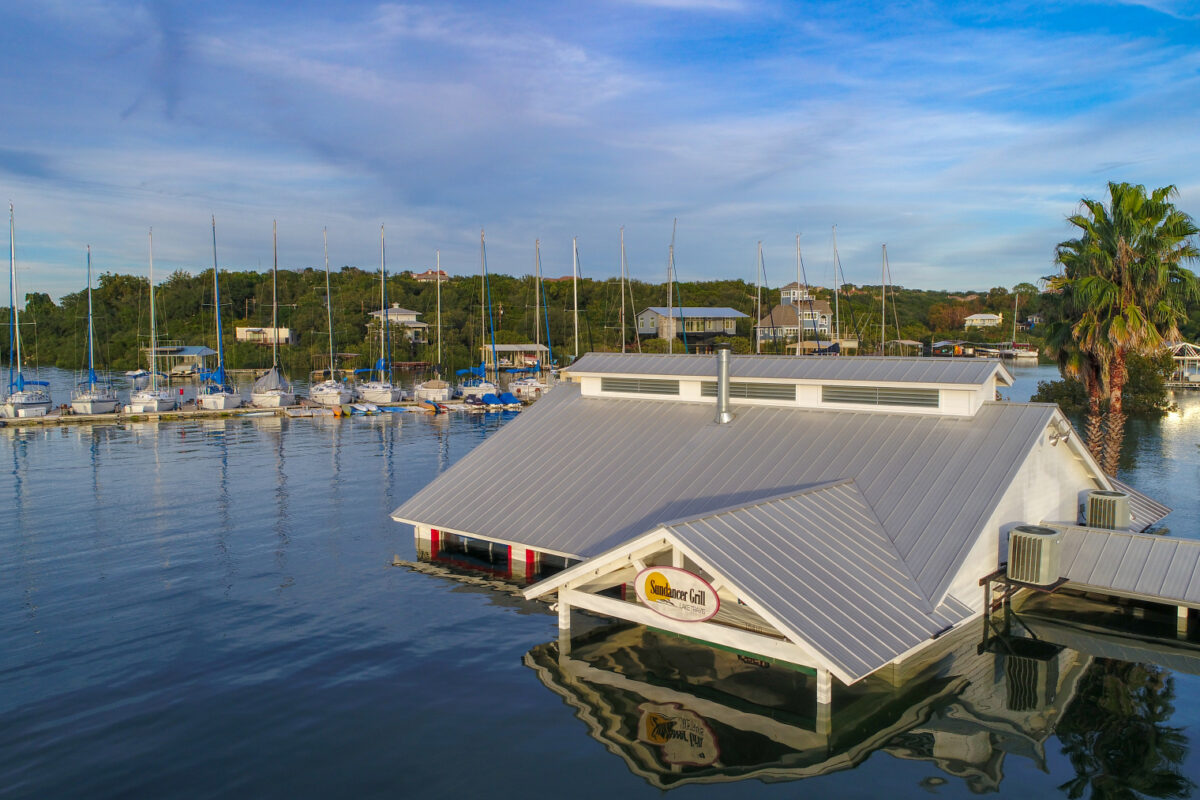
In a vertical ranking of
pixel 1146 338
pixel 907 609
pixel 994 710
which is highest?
pixel 1146 338

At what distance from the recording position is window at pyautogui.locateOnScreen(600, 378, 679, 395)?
26.0 meters

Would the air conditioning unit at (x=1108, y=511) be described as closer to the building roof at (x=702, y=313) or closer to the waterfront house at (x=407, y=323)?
the building roof at (x=702, y=313)

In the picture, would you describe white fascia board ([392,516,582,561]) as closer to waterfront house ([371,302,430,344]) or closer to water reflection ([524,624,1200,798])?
water reflection ([524,624,1200,798])

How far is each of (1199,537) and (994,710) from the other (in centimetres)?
1491

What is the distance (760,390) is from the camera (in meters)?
23.9

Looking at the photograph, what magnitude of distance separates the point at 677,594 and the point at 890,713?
4.37m

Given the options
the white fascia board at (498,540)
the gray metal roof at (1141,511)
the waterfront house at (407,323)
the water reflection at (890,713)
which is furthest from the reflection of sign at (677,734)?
the waterfront house at (407,323)

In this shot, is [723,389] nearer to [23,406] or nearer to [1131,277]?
[1131,277]

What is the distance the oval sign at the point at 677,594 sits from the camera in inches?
559

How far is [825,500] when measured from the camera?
58.1 feet

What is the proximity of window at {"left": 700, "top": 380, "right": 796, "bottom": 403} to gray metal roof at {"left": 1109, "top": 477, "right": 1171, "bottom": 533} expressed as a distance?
9.44 metres

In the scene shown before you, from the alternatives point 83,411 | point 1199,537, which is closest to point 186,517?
point 1199,537

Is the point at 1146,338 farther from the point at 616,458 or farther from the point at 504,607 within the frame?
the point at 504,607

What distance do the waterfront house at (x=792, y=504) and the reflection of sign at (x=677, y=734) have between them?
1506 mm
